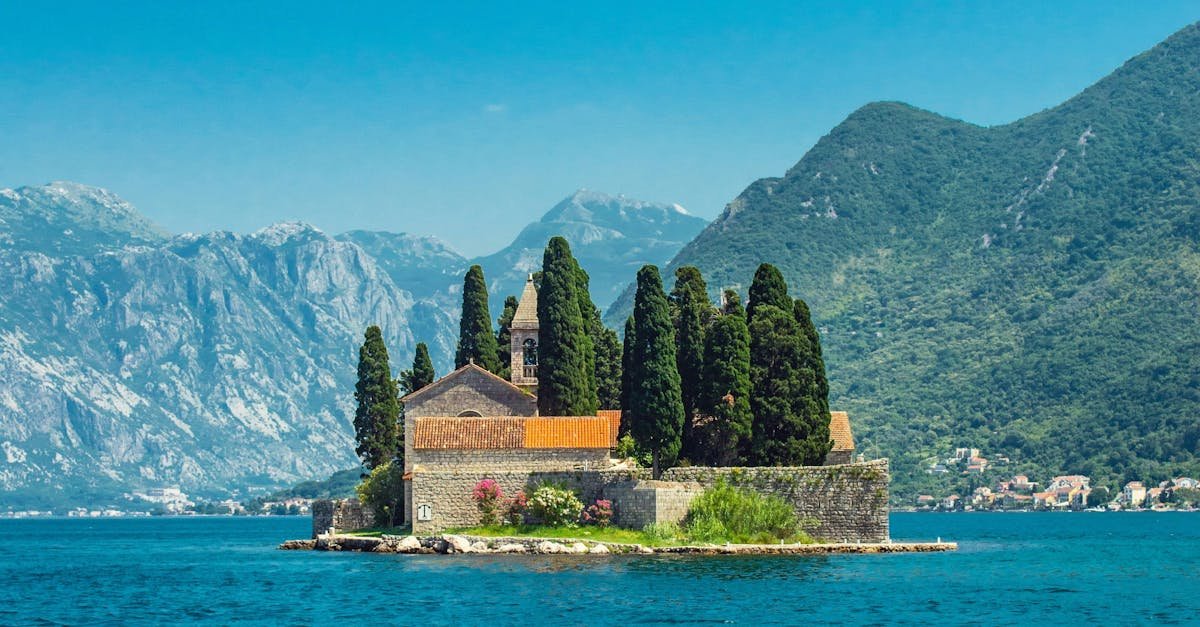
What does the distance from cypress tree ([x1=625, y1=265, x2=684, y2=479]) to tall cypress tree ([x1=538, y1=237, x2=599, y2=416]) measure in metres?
5.14

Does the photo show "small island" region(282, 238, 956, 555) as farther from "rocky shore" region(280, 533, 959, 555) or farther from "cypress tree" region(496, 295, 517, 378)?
"cypress tree" region(496, 295, 517, 378)

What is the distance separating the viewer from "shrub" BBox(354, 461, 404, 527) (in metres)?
74.6

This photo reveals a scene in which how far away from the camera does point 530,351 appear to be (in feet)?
257

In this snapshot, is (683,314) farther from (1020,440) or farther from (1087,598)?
(1020,440)

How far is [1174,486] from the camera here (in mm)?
166750

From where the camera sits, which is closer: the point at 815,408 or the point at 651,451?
the point at 651,451

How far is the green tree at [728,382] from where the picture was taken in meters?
65.9

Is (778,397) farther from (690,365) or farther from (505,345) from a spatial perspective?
(505,345)

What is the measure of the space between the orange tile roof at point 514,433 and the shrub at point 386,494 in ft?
22.2

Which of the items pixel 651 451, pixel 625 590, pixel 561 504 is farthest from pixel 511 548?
pixel 625 590

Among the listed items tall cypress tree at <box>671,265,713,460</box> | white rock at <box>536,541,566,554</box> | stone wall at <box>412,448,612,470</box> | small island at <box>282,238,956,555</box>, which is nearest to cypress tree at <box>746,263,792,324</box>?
small island at <box>282,238,956,555</box>

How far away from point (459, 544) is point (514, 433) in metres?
4.82

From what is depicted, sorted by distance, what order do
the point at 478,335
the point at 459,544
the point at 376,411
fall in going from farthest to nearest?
the point at 376,411
the point at 478,335
the point at 459,544

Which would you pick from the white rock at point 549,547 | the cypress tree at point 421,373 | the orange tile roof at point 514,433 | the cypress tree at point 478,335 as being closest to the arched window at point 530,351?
the cypress tree at point 478,335
